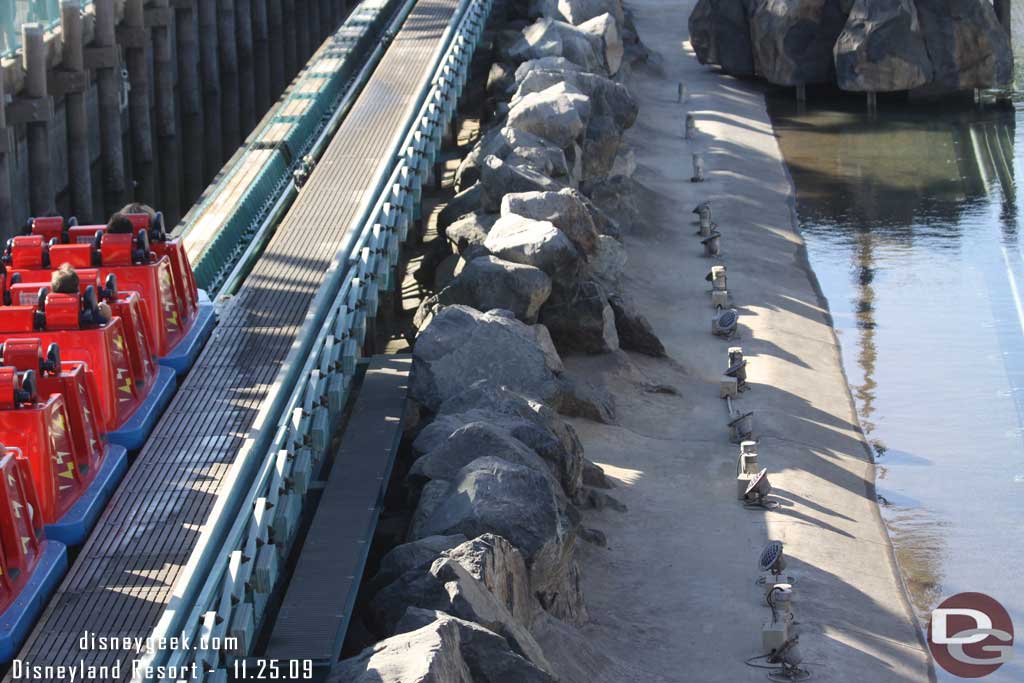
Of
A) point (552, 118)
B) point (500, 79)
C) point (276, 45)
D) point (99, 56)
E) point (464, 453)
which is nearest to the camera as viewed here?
point (464, 453)

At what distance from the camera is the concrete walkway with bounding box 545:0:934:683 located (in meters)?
18.7

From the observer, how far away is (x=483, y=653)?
13773 mm

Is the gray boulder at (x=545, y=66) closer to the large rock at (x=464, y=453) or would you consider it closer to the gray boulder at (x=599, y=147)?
the gray boulder at (x=599, y=147)

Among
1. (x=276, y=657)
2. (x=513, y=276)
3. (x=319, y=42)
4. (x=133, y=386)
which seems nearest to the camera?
(x=276, y=657)

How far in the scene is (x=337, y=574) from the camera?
1592 cm

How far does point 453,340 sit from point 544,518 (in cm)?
466

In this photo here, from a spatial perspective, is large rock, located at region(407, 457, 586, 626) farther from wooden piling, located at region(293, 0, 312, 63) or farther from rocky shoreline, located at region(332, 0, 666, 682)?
wooden piling, located at region(293, 0, 312, 63)

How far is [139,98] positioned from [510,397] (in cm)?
2050

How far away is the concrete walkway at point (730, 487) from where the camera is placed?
61.2 ft

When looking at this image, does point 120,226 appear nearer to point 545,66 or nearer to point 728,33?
point 545,66

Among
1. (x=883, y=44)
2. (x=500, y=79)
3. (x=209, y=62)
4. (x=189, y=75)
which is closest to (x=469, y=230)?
(x=500, y=79)

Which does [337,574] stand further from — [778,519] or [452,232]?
[452,232]

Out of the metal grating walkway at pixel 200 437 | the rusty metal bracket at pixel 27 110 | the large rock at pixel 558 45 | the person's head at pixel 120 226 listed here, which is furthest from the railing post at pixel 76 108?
the person's head at pixel 120 226

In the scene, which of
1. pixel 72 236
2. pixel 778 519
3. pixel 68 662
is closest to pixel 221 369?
pixel 72 236
